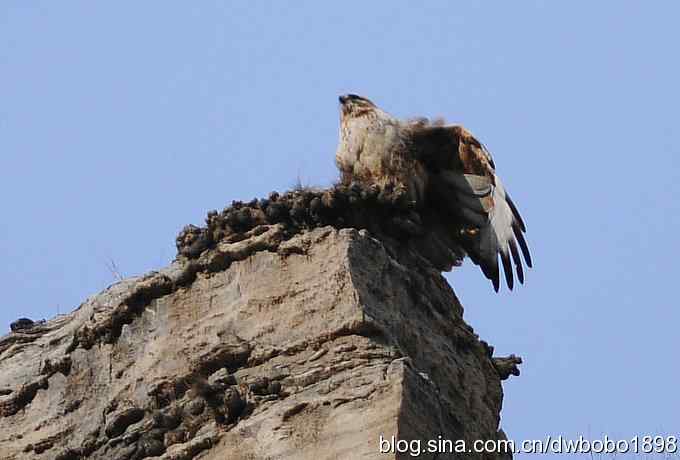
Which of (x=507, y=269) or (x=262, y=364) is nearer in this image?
(x=262, y=364)

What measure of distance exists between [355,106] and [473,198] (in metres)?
1.50

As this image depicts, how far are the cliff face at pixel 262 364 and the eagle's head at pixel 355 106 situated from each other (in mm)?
2544

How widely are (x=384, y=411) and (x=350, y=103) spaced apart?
4.96 metres

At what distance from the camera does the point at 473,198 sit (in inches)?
444

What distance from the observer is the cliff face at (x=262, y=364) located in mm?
8016

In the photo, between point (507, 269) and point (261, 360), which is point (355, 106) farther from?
point (261, 360)

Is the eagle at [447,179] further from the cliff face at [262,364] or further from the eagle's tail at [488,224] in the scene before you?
the cliff face at [262,364]

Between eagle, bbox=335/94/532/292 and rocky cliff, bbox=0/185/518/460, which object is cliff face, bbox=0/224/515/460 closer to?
rocky cliff, bbox=0/185/518/460

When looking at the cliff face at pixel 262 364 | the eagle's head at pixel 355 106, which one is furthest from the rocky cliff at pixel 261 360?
the eagle's head at pixel 355 106

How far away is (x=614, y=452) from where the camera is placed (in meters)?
8.91

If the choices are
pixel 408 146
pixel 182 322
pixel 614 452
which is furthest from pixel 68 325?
pixel 614 452

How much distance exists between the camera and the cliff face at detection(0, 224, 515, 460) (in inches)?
316

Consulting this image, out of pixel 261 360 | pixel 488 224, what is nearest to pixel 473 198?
pixel 488 224

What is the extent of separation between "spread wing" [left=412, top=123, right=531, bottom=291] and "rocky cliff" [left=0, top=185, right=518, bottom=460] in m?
1.09
